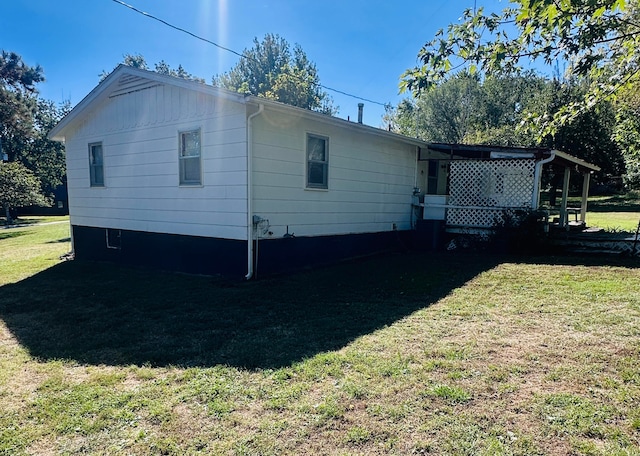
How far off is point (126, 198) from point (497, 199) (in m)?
9.80

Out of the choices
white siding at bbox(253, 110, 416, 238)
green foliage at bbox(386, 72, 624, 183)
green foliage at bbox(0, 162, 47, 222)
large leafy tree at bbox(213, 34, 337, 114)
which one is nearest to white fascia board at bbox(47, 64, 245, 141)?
white siding at bbox(253, 110, 416, 238)

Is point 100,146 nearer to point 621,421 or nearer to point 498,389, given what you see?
point 498,389

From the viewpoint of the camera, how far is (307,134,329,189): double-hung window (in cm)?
814

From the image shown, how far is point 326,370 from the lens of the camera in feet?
11.2

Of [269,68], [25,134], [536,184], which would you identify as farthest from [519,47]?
[25,134]

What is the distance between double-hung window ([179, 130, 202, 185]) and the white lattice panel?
6.85m

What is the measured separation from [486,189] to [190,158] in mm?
8353

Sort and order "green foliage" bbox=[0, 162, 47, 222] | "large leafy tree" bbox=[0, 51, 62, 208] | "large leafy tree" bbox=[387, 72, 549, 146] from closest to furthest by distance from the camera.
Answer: "green foliage" bbox=[0, 162, 47, 222] → "large leafy tree" bbox=[0, 51, 62, 208] → "large leafy tree" bbox=[387, 72, 549, 146]

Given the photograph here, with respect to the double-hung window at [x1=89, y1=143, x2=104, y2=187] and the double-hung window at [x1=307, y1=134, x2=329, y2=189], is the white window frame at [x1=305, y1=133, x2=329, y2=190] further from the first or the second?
the double-hung window at [x1=89, y1=143, x2=104, y2=187]

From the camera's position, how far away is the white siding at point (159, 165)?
705cm

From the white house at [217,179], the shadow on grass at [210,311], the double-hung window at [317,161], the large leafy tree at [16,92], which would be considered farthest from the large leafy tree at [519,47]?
the large leafy tree at [16,92]

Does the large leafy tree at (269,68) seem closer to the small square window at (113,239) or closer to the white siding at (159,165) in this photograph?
the white siding at (159,165)

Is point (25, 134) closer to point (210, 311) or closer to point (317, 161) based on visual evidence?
point (317, 161)

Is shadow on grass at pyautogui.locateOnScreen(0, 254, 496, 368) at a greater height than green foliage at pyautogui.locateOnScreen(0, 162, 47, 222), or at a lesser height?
lesser
